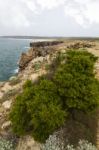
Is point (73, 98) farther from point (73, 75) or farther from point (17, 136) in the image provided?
point (17, 136)

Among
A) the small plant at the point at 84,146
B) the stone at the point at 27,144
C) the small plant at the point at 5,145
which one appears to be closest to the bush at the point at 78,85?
the small plant at the point at 84,146

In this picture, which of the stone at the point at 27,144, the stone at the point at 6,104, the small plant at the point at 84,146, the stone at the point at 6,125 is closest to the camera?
the small plant at the point at 84,146

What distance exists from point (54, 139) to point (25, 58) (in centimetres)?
4360

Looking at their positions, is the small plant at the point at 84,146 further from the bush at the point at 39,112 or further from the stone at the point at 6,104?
the stone at the point at 6,104

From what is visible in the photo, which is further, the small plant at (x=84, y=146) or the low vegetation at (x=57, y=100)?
the low vegetation at (x=57, y=100)

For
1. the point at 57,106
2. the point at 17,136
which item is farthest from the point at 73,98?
the point at 17,136

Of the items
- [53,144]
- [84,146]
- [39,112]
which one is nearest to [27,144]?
[53,144]

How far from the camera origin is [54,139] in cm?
1653

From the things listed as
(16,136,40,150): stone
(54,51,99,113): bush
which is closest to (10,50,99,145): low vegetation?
(54,51,99,113): bush

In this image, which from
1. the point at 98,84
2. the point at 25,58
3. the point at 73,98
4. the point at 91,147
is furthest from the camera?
the point at 25,58

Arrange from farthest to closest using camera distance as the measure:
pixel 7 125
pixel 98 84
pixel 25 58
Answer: pixel 25 58, pixel 7 125, pixel 98 84

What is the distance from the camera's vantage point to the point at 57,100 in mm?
17344

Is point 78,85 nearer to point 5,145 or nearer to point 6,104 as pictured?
point 5,145

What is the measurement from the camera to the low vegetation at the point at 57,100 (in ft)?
55.2
